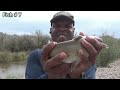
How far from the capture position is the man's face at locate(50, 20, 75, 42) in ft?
8.92

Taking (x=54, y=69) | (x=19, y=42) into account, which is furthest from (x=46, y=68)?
(x=19, y=42)

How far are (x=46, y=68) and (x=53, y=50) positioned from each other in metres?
0.16

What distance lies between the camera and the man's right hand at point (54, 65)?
6.77 ft

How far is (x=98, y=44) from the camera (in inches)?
83.6

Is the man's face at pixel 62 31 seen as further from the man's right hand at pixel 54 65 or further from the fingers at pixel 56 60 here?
the fingers at pixel 56 60

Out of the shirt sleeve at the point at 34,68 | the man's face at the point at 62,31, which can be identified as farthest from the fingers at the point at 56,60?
the man's face at the point at 62,31

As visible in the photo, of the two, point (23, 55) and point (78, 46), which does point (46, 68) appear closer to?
point (78, 46)

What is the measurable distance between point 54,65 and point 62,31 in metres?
0.73

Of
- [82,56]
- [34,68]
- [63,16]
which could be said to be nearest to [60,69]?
[82,56]

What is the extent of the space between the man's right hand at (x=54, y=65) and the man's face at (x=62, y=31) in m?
0.54

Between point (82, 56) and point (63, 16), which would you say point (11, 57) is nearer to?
point (63, 16)

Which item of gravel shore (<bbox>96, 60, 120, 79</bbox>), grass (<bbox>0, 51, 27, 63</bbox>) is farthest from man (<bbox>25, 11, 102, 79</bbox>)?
grass (<bbox>0, 51, 27, 63</bbox>)

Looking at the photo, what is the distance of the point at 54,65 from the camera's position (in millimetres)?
2076

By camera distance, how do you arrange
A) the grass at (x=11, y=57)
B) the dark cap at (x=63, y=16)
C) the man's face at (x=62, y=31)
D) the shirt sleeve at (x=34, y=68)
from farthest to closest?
the grass at (x=11, y=57) < the dark cap at (x=63, y=16) < the man's face at (x=62, y=31) < the shirt sleeve at (x=34, y=68)
